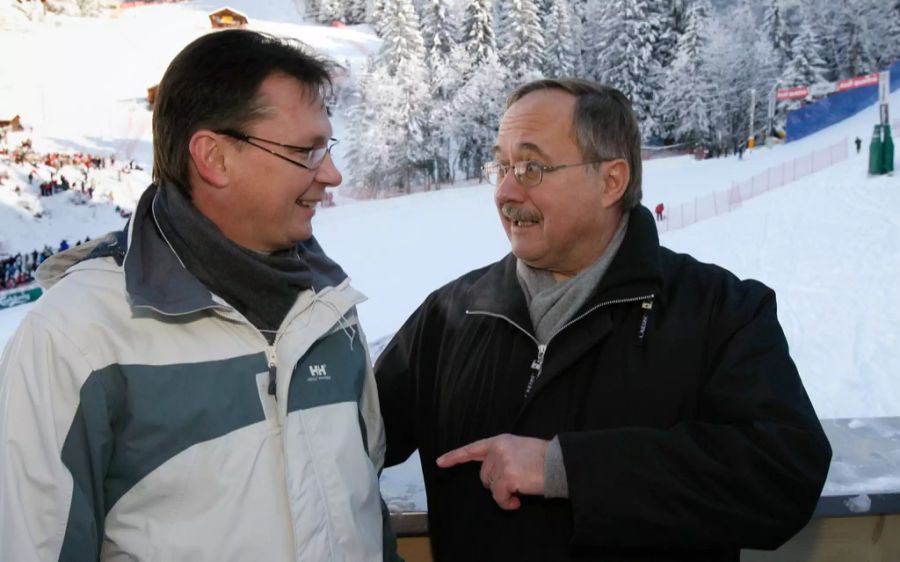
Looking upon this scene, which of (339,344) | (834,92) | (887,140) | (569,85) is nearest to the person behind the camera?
(339,344)

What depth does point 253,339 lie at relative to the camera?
1.09 m

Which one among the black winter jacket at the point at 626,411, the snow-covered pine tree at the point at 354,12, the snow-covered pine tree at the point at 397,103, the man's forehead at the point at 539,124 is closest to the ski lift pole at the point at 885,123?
the snow-covered pine tree at the point at 397,103

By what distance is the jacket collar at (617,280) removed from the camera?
1.32 metres

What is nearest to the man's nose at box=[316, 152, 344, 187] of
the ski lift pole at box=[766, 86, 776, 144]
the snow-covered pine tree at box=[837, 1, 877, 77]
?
the ski lift pole at box=[766, 86, 776, 144]

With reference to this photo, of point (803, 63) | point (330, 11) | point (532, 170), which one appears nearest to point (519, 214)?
point (532, 170)

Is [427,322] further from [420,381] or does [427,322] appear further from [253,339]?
[253,339]

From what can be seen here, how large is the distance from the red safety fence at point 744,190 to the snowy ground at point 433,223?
0.15m

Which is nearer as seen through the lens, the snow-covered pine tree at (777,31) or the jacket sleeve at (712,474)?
the jacket sleeve at (712,474)

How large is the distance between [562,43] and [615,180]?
3.18 m

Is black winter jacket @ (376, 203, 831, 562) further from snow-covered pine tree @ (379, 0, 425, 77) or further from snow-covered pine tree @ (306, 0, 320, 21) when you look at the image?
snow-covered pine tree @ (306, 0, 320, 21)

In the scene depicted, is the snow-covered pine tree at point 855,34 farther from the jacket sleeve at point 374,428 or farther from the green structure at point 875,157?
the jacket sleeve at point 374,428

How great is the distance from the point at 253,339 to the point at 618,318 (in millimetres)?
674

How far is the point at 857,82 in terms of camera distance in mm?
6812

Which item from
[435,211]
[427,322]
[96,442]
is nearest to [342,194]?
[435,211]
